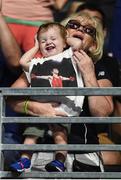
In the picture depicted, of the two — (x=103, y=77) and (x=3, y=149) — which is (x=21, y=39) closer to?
(x=103, y=77)

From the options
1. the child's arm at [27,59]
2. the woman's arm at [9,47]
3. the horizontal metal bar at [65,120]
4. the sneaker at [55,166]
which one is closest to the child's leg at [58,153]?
the sneaker at [55,166]

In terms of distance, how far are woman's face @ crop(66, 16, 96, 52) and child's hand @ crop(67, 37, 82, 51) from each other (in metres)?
0.02

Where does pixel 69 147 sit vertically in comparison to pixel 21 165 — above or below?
above

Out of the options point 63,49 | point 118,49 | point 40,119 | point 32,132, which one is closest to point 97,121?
point 40,119

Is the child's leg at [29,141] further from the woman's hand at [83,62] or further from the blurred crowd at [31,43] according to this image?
the woman's hand at [83,62]

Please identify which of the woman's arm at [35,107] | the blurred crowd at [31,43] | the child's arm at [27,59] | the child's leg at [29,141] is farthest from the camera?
the blurred crowd at [31,43]

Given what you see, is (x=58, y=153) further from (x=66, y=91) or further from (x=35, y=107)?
(x=66, y=91)

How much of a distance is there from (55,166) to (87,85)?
63 centimetres

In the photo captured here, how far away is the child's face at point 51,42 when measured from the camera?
4.65 meters

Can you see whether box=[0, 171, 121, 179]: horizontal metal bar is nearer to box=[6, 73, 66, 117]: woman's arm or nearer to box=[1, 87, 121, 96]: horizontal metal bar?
box=[1, 87, 121, 96]: horizontal metal bar

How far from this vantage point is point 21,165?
13.2 ft

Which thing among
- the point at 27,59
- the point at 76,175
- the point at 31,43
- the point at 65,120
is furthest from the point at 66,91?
the point at 31,43

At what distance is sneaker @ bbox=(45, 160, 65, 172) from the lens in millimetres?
4051

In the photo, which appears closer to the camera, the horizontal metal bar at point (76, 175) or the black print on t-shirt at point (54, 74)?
the horizontal metal bar at point (76, 175)
